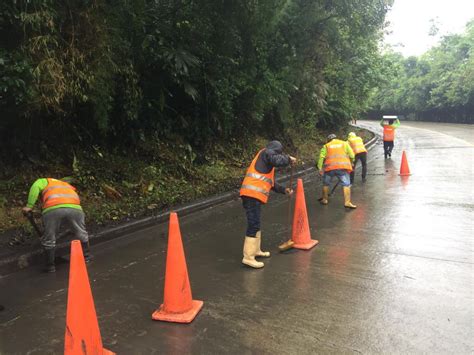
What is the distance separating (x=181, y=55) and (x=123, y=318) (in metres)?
5.26

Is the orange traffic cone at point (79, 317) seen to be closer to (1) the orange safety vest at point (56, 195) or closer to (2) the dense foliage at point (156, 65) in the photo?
(1) the orange safety vest at point (56, 195)

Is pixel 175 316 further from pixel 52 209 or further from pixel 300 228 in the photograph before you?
pixel 300 228

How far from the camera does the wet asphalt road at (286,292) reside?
374cm

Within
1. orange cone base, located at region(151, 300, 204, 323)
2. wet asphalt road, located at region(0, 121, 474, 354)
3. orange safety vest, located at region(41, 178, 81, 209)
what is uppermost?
orange safety vest, located at region(41, 178, 81, 209)

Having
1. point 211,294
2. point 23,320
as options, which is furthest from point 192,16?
point 23,320

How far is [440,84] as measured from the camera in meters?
49.3

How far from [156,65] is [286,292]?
223 inches

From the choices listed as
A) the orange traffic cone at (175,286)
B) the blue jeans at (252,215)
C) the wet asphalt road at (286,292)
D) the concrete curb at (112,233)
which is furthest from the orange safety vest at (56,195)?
the blue jeans at (252,215)

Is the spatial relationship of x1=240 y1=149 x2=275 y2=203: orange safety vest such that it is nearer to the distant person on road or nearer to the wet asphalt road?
the wet asphalt road

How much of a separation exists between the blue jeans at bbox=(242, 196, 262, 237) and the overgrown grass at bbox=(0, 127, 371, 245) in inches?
103

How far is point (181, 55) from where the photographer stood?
8125 mm

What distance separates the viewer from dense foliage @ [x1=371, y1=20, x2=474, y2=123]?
46.1m

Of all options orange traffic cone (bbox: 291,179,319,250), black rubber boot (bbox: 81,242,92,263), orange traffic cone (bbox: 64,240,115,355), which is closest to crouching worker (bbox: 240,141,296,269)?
orange traffic cone (bbox: 291,179,319,250)

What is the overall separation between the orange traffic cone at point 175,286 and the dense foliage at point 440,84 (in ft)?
136
